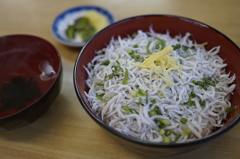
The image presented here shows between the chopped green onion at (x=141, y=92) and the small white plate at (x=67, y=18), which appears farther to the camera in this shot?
the small white plate at (x=67, y=18)

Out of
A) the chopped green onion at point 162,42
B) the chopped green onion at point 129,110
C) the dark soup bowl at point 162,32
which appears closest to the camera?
the dark soup bowl at point 162,32

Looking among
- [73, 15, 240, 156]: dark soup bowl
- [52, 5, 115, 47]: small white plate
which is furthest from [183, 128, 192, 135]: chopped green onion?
[52, 5, 115, 47]: small white plate

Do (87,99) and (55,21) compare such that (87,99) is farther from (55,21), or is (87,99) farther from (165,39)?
(55,21)

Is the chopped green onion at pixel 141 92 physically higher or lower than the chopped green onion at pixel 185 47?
lower

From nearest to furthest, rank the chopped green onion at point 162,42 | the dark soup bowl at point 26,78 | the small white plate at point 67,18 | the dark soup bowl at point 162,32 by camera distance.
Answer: the dark soup bowl at point 162,32, the dark soup bowl at point 26,78, the chopped green onion at point 162,42, the small white plate at point 67,18

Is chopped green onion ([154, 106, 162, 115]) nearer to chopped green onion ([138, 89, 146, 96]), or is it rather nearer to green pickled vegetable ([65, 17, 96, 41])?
chopped green onion ([138, 89, 146, 96])

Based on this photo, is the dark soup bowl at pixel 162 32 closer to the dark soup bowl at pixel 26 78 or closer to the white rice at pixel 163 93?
the white rice at pixel 163 93

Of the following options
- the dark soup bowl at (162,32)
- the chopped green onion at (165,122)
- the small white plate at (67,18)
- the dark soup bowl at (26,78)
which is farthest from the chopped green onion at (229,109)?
the small white plate at (67,18)
